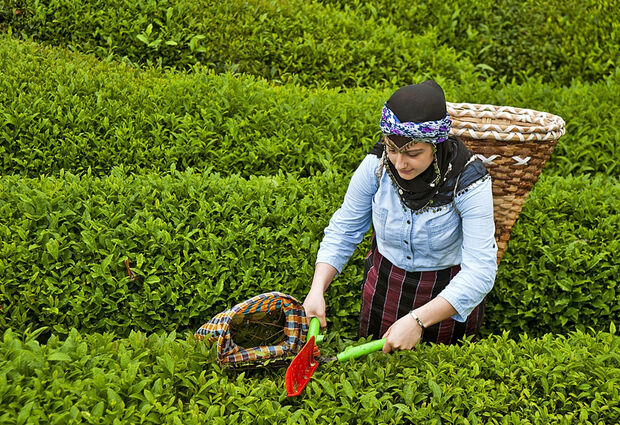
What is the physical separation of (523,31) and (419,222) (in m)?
5.82

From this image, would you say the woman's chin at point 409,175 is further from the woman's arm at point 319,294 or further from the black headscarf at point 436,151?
the woman's arm at point 319,294

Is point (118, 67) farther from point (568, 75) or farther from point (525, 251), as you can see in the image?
point (568, 75)

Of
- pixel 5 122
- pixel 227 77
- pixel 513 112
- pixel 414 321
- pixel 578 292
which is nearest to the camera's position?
pixel 414 321

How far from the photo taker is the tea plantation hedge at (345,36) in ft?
21.1

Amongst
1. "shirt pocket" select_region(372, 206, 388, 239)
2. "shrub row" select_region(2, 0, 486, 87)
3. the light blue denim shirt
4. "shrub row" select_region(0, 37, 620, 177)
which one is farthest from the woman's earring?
"shrub row" select_region(2, 0, 486, 87)

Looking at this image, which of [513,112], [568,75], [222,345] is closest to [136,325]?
[222,345]

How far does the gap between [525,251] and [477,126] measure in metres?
1.33

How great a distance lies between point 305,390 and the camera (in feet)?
9.41

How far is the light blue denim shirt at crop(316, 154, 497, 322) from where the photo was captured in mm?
2797

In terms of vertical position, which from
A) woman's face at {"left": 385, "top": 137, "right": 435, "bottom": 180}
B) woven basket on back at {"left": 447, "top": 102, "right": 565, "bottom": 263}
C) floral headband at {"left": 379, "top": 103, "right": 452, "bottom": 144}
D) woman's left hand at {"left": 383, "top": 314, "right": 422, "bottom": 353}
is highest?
floral headband at {"left": 379, "top": 103, "right": 452, "bottom": 144}

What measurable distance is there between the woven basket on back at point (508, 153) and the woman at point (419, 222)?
1.40 ft

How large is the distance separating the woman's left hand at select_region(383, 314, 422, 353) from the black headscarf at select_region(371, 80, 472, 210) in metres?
0.50

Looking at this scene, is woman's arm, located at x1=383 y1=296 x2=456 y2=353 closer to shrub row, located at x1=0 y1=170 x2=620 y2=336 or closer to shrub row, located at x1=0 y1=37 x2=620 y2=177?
shrub row, located at x1=0 y1=170 x2=620 y2=336

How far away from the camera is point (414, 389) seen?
2861 millimetres
